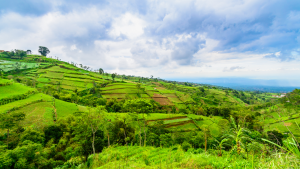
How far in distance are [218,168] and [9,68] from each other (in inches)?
5149

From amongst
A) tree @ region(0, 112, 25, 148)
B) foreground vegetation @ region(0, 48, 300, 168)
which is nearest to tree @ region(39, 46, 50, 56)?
foreground vegetation @ region(0, 48, 300, 168)

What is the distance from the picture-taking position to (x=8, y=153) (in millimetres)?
12914

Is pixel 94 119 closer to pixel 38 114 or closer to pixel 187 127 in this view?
pixel 38 114

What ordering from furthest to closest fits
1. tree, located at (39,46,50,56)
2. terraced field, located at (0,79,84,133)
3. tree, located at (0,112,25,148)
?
1. tree, located at (39,46,50,56)
2. terraced field, located at (0,79,84,133)
3. tree, located at (0,112,25,148)

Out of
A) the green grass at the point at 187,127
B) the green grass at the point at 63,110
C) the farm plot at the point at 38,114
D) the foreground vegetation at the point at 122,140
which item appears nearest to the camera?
the foreground vegetation at the point at 122,140

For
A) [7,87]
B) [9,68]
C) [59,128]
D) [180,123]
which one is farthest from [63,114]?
[9,68]

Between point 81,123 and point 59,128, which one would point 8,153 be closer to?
point 81,123

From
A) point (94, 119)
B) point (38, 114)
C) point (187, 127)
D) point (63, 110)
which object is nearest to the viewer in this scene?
point (94, 119)

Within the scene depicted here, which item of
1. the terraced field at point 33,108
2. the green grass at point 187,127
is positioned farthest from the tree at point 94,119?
the green grass at point 187,127

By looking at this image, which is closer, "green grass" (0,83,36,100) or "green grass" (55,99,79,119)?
"green grass" (55,99,79,119)

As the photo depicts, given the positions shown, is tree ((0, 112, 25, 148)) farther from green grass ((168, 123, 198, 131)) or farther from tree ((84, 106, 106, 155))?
green grass ((168, 123, 198, 131))

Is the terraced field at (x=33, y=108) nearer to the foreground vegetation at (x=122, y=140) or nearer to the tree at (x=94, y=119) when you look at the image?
the foreground vegetation at (x=122, y=140)

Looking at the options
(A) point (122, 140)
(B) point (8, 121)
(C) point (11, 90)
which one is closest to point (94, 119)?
(A) point (122, 140)

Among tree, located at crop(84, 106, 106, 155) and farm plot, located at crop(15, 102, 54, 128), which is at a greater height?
tree, located at crop(84, 106, 106, 155)
